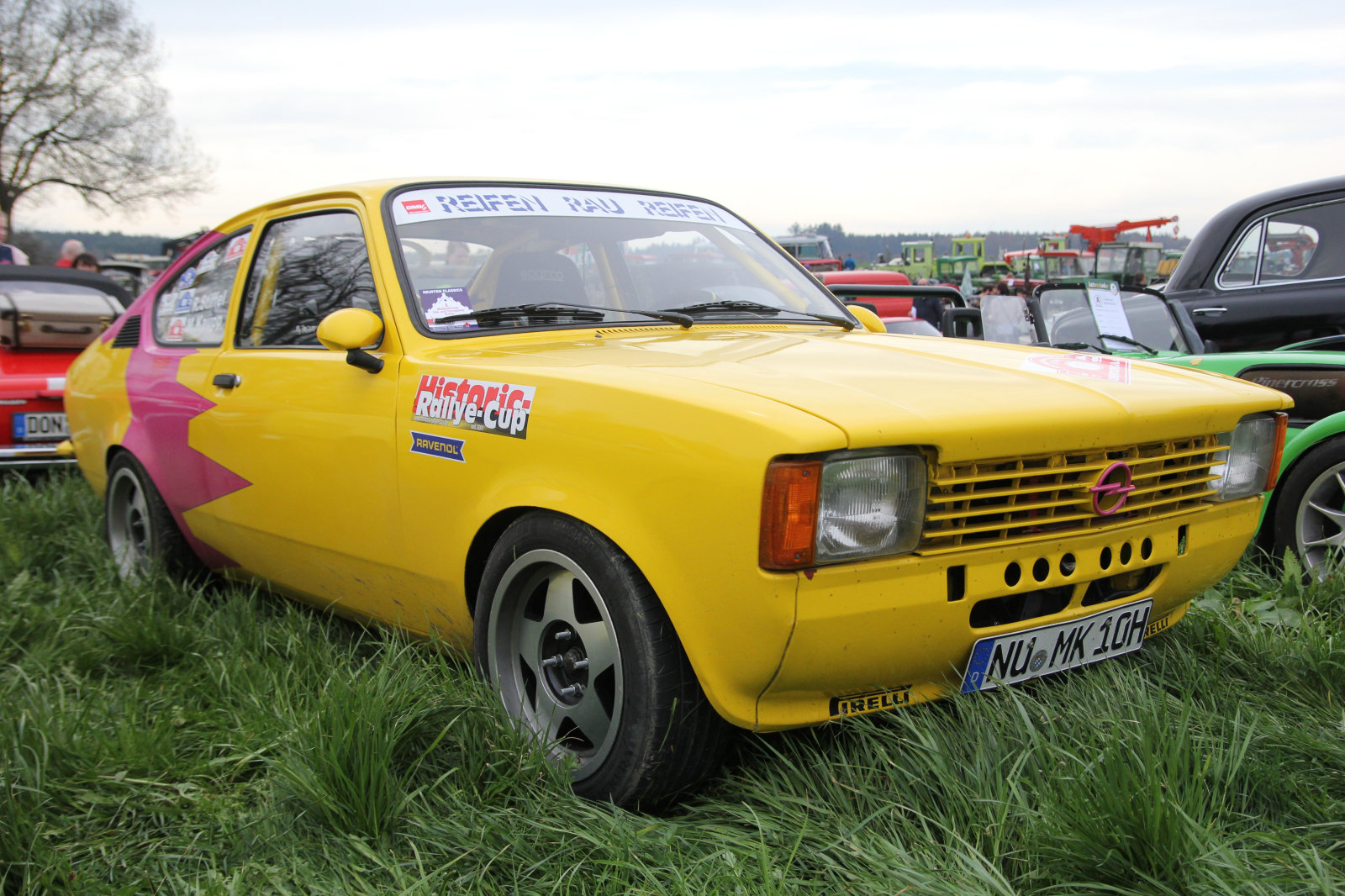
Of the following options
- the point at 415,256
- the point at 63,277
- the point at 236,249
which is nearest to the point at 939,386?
the point at 415,256

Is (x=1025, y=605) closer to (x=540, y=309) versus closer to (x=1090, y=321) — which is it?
(x=540, y=309)

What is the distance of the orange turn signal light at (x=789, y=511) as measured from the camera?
Result: 183cm

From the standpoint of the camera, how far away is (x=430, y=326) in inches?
111

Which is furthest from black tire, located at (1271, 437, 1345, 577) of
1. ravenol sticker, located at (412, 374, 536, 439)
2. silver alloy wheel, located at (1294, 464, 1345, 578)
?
ravenol sticker, located at (412, 374, 536, 439)

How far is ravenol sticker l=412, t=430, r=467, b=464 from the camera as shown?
2.51 metres

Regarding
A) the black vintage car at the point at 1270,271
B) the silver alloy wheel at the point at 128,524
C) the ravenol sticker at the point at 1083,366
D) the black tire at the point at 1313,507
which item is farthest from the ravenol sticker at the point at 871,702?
the black vintage car at the point at 1270,271

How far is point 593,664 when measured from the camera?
2264 mm

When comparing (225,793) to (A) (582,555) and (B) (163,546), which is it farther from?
(B) (163,546)

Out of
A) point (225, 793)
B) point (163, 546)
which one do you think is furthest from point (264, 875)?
point (163, 546)

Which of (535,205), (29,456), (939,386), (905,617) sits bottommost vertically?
(29,456)

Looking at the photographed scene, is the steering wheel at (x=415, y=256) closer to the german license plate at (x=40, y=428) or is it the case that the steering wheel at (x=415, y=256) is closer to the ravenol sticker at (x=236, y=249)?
the ravenol sticker at (x=236, y=249)

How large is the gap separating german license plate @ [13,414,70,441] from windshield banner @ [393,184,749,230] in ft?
12.3

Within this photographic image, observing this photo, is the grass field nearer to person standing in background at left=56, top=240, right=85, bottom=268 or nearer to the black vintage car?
the black vintage car

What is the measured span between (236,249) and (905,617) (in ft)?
9.63
